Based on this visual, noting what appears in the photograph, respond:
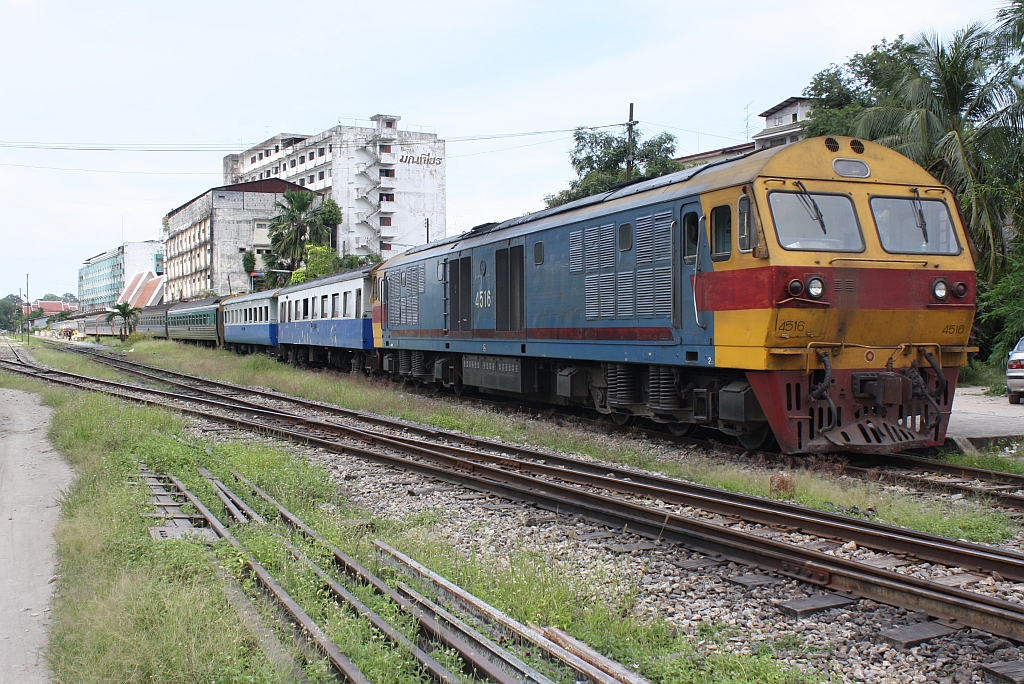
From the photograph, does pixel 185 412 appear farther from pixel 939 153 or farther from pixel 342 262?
pixel 342 262

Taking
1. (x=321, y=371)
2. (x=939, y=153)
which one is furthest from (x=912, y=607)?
(x=321, y=371)

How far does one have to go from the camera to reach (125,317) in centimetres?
6812

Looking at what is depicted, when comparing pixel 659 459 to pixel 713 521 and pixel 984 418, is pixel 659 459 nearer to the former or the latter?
pixel 713 521

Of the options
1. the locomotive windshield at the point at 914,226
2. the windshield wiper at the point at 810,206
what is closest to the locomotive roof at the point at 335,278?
the windshield wiper at the point at 810,206

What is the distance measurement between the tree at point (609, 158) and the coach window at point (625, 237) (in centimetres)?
2316

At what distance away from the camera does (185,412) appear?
16203 mm

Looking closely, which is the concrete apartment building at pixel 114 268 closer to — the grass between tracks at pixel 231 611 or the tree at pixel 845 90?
the tree at pixel 845 90

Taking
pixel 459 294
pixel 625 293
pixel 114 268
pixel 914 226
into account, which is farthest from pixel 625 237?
pixel 114 268

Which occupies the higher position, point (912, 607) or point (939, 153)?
point (939, 153)

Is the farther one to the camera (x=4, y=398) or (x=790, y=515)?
(x=4, y=398)

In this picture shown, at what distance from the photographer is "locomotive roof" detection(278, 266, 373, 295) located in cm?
2336

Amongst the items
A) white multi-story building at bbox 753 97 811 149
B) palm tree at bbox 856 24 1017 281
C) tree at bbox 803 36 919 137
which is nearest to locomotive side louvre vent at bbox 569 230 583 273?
palm tree at bbox 856 24 1017 281

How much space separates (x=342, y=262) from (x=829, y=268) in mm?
55997

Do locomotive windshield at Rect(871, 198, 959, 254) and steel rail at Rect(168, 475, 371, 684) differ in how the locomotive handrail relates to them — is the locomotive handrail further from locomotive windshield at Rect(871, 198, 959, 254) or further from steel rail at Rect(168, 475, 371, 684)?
steel rail at Rect(168, 475, 371, 684)
